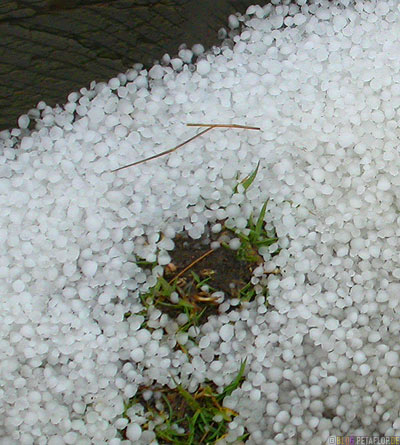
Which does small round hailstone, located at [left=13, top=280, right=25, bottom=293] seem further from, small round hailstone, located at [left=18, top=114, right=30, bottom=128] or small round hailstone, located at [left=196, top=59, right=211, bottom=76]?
small round hailstone, located at [left=196, top=59, right=211, bottom=76]

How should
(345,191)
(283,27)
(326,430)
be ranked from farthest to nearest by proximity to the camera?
1. (283,27)
2. (345,191)
3. (326,430)

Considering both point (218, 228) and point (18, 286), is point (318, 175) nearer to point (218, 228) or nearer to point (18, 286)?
point (218, 228)

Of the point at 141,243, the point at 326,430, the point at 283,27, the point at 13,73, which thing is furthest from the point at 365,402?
the point at 13,73

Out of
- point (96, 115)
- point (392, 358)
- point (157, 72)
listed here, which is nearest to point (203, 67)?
point (157, 72)

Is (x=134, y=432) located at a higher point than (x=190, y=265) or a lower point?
lower

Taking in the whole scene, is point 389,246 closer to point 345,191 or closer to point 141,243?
point 345,191

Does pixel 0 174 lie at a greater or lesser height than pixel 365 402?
greater

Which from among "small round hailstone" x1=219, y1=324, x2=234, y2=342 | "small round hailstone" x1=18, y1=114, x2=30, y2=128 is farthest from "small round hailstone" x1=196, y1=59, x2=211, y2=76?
"small round hailstone" x1=219, y1=324, x2=234, y2=342
